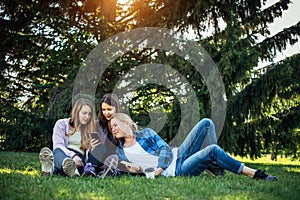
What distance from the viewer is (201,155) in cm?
418

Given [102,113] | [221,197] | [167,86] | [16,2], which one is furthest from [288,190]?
[16,2]

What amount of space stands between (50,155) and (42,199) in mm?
1488

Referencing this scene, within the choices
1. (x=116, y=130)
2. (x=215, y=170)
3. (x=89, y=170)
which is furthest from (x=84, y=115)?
(x=215, y=170)

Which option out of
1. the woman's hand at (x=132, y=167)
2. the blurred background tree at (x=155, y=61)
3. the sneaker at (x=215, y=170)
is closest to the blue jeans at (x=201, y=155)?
the sneaker at (x=215, y=170)

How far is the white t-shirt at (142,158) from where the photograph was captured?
440 centimetres

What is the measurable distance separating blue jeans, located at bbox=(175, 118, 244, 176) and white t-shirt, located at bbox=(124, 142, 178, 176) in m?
0.09

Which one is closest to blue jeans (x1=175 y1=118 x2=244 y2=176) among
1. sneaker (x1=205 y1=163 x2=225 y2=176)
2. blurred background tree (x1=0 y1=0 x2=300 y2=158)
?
sneaker (x1=205 y1=163 x2=225 y2=176)

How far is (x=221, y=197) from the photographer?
302 cm

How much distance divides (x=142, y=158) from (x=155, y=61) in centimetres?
576

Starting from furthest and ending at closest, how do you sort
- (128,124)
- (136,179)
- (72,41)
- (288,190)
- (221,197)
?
(72,41), (128,124), (136,179), (288,190), (221,197)

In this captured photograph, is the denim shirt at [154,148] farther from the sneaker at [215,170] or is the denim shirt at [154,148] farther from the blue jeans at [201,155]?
the sneaker at [215,170]

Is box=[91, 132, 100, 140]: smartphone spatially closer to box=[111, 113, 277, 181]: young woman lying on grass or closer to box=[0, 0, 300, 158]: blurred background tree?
box=[111, 113, 277, 181]: young woman lying on grass

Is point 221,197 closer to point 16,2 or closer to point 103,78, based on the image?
point 103,78

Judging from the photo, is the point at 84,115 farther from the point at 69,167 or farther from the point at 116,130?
the point at 69,167
